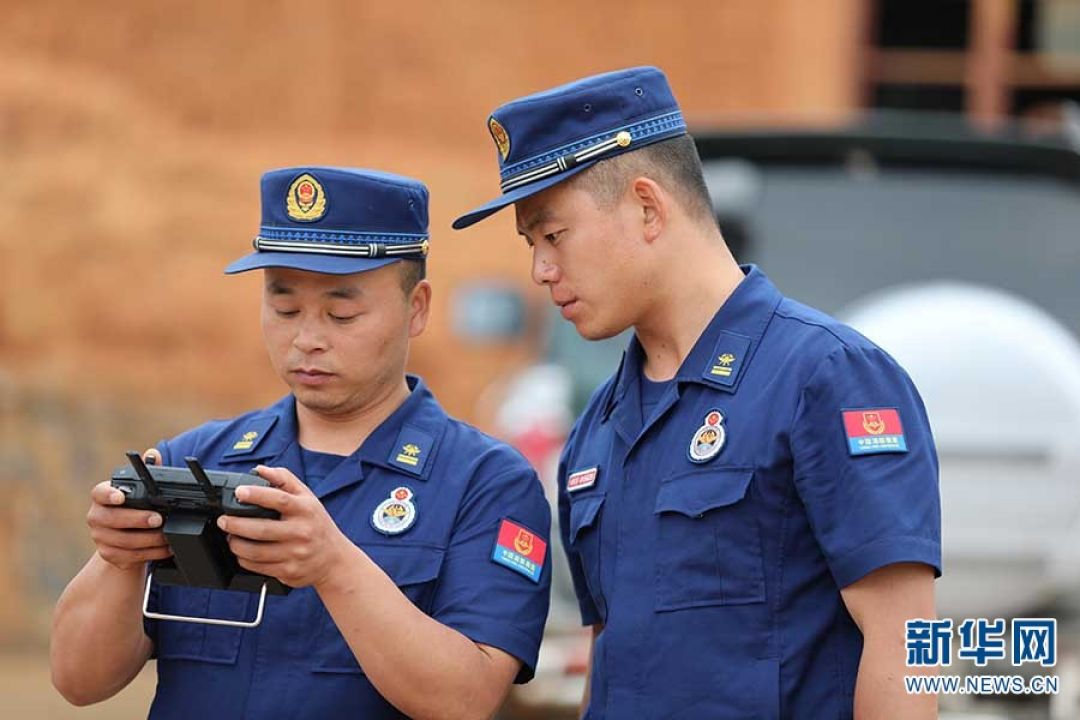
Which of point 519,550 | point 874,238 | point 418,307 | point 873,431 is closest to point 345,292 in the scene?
point 418,307

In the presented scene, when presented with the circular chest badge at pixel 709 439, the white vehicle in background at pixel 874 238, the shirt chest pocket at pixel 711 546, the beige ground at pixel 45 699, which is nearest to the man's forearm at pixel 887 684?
the shirt chest pocket at pixel 711 546

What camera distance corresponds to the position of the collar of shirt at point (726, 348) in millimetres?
2979

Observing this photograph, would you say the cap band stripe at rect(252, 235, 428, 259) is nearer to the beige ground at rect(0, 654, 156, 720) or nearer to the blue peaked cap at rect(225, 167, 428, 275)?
the blue peaked cap at rect(225, 167, 428, 275)

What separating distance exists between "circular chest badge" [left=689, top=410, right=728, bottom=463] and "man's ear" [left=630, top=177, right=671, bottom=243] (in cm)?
31

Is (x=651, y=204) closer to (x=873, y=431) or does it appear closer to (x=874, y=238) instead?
(x=873, y=431)

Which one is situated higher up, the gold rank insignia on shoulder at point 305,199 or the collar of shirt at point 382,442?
the gold rank insignia on shoulder at point 305,199

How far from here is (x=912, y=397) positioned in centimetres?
288

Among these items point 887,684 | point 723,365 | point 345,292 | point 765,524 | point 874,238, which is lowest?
point 887,684

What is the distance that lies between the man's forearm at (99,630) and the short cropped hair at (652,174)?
38.4 inches

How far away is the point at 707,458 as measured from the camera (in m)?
2.91

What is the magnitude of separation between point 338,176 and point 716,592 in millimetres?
985

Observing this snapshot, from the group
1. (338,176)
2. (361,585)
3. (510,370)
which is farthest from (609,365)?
(510,370)

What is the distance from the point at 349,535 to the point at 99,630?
1.42 feet

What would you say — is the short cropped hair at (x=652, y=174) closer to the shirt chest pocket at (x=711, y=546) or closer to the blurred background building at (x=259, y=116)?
the shirt chest pocket at (x=711, y=546)
